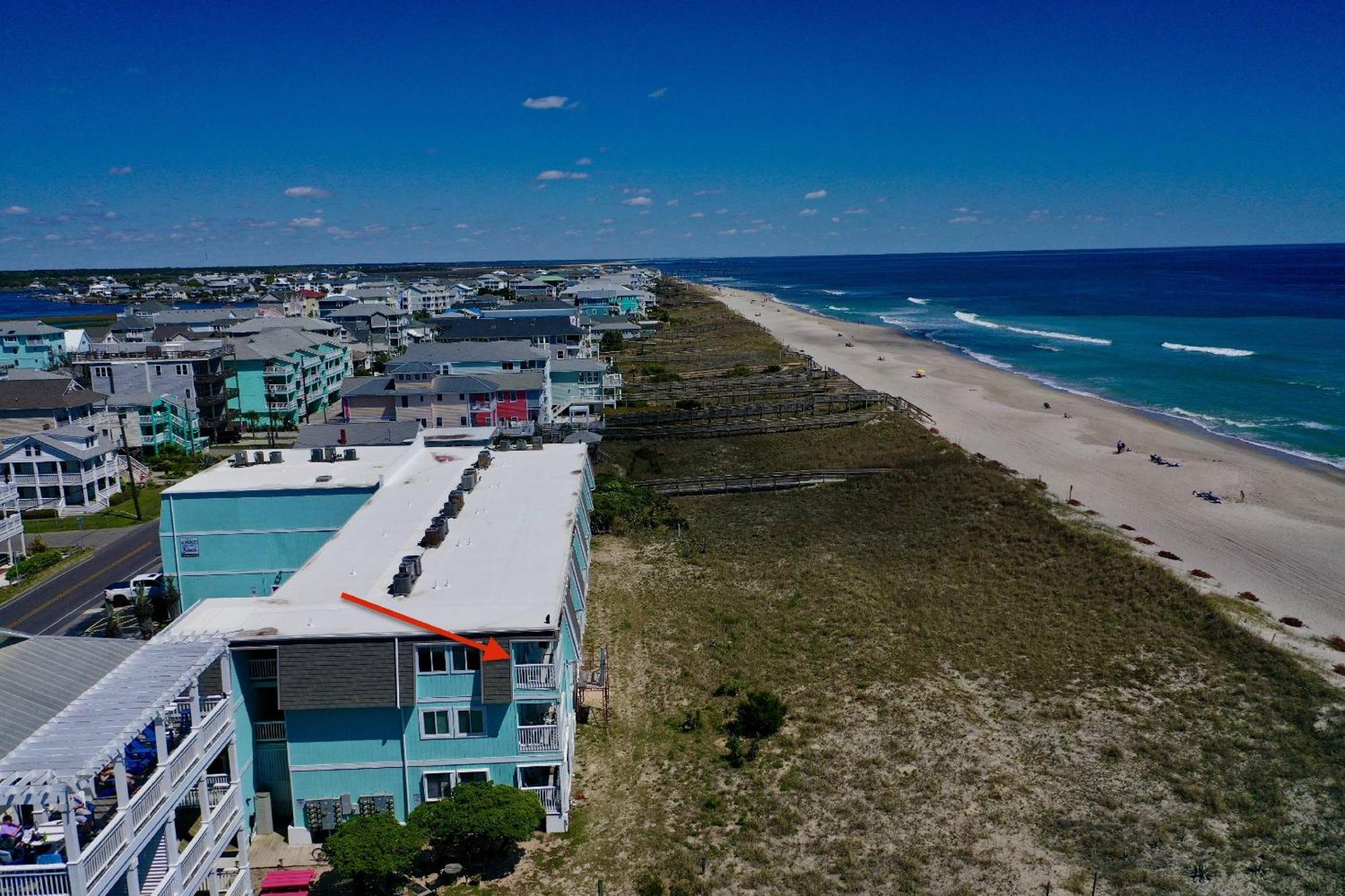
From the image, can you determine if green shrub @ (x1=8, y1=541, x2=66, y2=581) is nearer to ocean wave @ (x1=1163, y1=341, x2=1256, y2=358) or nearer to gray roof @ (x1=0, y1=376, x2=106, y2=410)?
gray roof @ (x1=0, y1=376, x2=106, y2=410)

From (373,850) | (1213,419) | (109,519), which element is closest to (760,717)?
(373,850)

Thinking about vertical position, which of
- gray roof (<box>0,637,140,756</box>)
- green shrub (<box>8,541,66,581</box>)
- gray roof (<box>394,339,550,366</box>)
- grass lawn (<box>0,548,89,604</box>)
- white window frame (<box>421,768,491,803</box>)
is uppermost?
gray roof (<box>394,339,550,366</box>)

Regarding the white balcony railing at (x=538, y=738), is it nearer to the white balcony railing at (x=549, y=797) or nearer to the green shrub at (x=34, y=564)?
the white balcony railing at (x=549, y=797)

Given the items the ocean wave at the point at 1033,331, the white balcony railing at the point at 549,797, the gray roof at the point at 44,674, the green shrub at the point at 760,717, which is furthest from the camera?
the ocean wave at the point at 1033,331

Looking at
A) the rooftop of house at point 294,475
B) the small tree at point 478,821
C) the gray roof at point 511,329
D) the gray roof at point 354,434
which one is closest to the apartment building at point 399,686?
the small tree at point 478,821

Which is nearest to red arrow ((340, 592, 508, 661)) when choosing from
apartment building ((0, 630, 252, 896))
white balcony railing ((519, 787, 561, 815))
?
white balcony railing ((519, 787, 561, 815))
